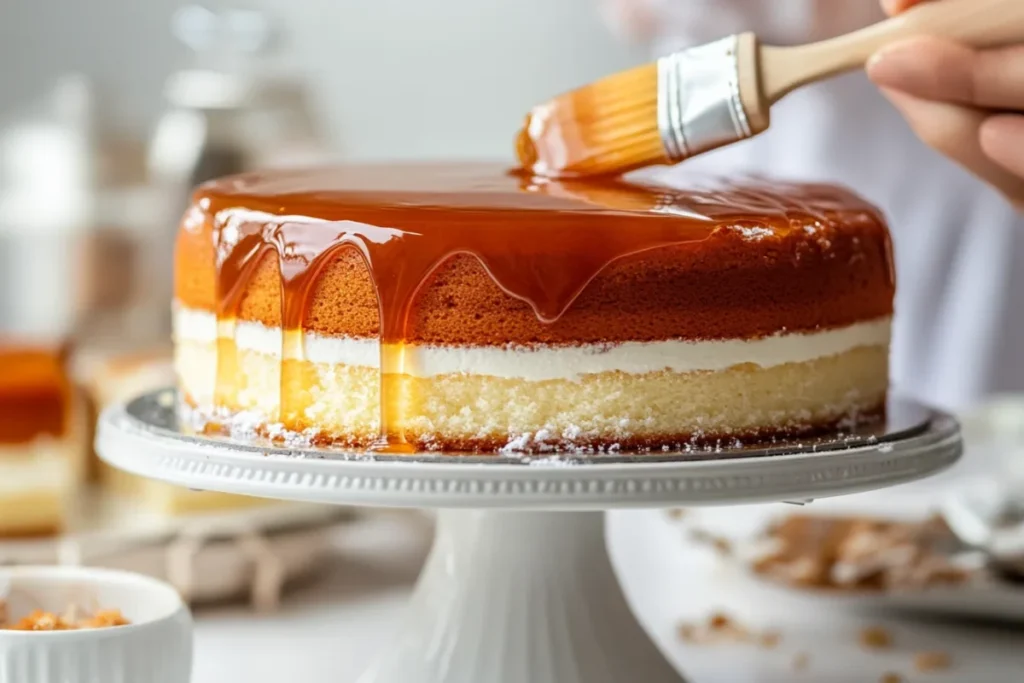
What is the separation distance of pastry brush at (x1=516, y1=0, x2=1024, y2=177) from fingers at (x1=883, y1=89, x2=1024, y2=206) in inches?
1.9

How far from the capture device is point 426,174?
3.48ft

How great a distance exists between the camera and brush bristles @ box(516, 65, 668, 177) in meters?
0.93

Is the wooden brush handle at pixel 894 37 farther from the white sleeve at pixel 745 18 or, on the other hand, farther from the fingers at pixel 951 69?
the white sleeve at pixel 745 18

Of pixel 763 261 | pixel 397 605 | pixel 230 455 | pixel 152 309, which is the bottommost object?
pixel 397 605

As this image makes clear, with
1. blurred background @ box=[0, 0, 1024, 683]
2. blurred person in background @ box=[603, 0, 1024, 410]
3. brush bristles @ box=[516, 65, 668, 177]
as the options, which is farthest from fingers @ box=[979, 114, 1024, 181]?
blurred person in background @ box=[603, 0, 1024, 410]

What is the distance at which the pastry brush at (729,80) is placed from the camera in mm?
862

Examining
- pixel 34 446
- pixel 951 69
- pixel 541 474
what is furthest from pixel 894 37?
pixel 34 446

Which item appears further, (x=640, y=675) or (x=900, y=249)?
(x=900, y=249)

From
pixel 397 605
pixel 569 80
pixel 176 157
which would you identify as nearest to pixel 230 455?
pixel 397 605

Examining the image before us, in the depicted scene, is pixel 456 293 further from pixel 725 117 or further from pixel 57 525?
pixel 57 525

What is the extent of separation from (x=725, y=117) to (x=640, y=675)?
1.36 feet

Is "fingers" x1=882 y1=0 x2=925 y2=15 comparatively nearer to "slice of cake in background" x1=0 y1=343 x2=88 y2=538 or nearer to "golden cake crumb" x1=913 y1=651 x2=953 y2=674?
"golden cake crumb" x1=913 y1=651 x2=953 y2=674

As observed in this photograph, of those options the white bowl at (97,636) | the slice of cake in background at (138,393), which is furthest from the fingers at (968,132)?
the slice of cake in background at (138,393)

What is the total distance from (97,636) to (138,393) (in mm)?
586
